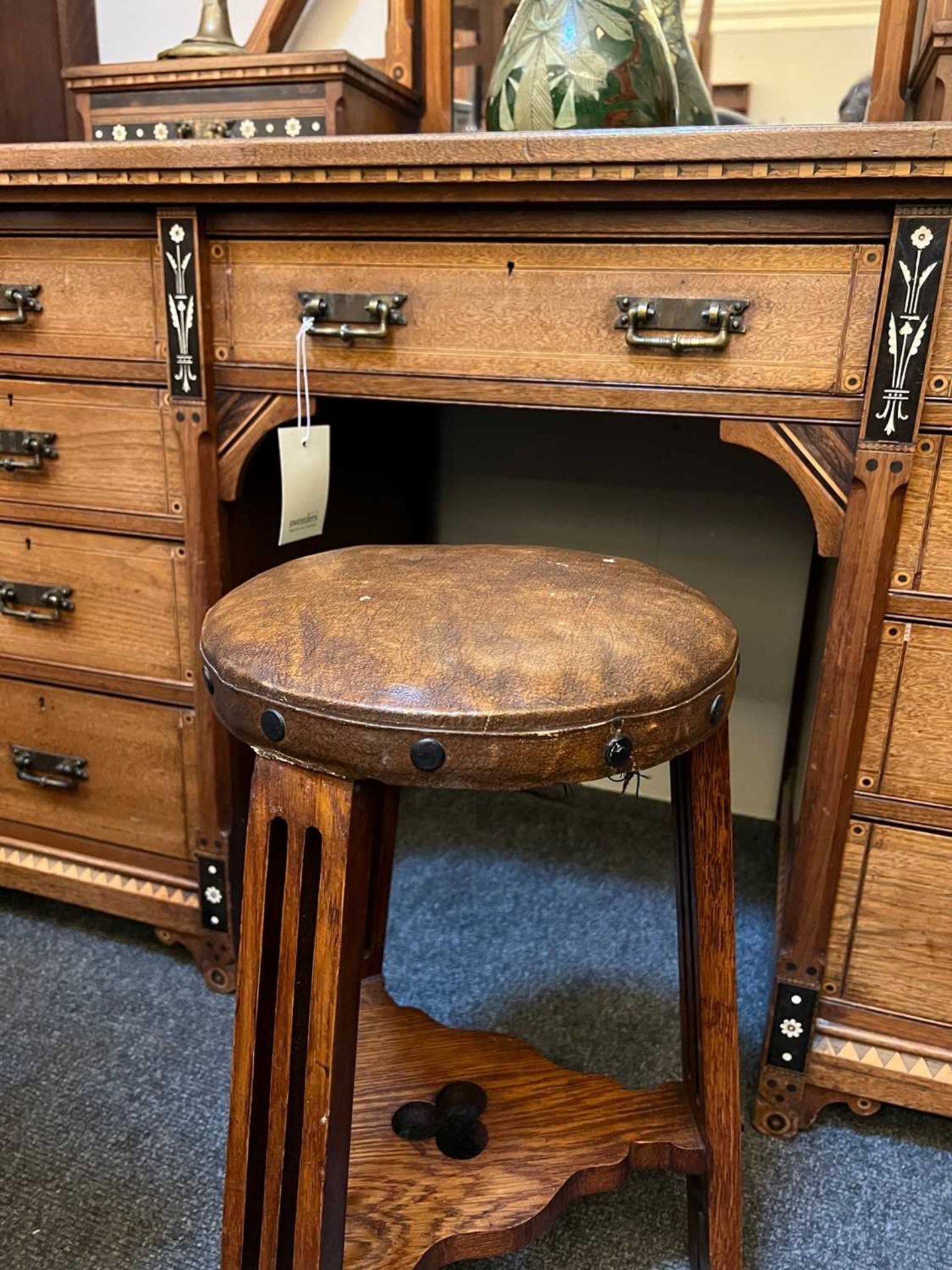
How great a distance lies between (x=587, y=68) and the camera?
A: 86cm

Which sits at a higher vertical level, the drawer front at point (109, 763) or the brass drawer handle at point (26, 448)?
the brass drawer handle at point (26, 448)

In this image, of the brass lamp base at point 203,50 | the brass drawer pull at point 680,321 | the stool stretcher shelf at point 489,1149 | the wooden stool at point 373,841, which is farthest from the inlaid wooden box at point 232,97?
the stool stretcher shelf at point 489,1149

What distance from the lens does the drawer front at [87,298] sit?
902 mm

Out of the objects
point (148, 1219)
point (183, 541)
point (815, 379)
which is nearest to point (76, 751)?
point (183, 541)

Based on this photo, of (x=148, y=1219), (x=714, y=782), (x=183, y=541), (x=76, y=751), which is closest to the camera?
(x=714, y=782)

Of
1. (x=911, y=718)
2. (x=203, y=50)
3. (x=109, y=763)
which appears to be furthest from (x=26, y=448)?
(x=911, y=718)

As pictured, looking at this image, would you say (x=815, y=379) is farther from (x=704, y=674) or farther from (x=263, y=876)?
(x=263, y=876)

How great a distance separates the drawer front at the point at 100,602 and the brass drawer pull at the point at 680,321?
51 cm

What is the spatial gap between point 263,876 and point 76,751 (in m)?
0.61

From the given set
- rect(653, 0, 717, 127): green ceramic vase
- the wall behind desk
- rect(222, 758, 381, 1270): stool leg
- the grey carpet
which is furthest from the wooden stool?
the wall behind desk

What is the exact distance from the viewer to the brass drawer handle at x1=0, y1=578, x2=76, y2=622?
1.03 meters

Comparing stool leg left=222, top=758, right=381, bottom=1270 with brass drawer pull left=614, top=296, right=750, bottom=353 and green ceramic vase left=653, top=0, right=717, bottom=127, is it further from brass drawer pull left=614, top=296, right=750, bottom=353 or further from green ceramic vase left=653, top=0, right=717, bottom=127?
green ceramic vase left=653, top=0, right=717, bottom=127

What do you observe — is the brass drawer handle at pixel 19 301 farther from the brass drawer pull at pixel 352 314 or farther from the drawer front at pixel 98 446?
the brass drawer pull at pixel 352 314

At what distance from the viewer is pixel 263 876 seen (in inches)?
23.1
